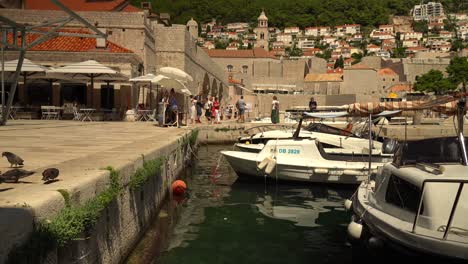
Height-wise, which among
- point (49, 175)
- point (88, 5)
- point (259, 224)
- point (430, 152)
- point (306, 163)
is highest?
point (88, 5)

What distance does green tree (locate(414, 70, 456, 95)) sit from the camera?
79.1 metres

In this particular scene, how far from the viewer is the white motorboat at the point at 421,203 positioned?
5758mm

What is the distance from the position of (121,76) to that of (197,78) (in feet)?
44.0

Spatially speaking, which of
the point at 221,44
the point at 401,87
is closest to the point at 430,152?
the point at 401,87

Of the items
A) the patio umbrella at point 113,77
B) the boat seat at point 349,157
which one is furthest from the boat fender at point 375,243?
the patio umbrella at point 113,77

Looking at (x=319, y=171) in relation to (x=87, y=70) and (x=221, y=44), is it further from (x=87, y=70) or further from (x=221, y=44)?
(x=221, y=44)

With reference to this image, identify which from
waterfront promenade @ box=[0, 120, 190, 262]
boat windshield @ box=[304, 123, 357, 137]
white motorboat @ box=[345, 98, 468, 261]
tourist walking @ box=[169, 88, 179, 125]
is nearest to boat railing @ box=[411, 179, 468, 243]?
white motorboat @ box=[345, 98, 468, 261]

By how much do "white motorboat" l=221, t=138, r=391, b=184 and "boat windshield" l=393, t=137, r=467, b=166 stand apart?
5448 mm

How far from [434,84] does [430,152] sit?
77486 millimetres

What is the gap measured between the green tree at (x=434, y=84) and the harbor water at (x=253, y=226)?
72.2 meters

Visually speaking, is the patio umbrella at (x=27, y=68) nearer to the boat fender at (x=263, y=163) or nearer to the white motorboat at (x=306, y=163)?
the white motorboat at (x=306, y=163)

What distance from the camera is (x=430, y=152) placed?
7836mm

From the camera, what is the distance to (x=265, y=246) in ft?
27.2

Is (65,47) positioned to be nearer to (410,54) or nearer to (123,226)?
(123,226)
